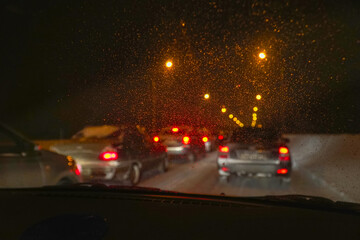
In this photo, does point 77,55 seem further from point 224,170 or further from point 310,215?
point 224,170

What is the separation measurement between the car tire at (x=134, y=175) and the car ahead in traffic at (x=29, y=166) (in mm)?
2834

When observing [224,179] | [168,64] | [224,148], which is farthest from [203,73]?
[224,179]

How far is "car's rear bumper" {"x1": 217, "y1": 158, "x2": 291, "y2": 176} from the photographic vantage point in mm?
8453

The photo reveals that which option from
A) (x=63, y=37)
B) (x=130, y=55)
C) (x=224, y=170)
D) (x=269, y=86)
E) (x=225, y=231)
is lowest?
(x=224, y=170)

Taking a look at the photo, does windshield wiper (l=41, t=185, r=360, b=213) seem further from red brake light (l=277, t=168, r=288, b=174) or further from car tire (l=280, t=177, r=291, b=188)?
car tire (l=280, t=177, r=291, b=188)

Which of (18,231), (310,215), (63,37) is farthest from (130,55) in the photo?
(310,215)

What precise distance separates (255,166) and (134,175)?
9.63ft

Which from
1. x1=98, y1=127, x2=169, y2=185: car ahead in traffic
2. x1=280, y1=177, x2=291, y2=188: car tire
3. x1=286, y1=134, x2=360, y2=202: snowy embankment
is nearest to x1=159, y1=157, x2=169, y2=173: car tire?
x1=98, y1=127, x2=169, y2=185: car ahead in traffic

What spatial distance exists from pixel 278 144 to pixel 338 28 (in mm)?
3753

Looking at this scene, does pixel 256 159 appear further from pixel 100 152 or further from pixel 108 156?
pixel 100 152

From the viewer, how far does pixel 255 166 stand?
8.45 meters

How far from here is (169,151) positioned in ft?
36.9

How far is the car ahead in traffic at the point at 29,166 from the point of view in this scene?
5.00 m

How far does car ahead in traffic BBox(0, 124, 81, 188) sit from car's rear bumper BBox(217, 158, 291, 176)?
406 cm
